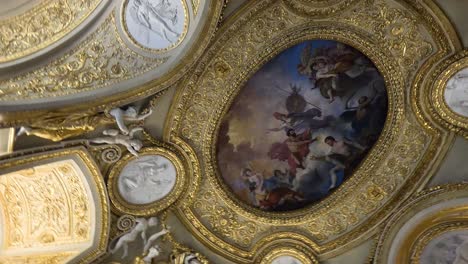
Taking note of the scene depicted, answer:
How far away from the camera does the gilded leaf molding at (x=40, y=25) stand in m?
6.88

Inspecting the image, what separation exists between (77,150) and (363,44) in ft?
17.4

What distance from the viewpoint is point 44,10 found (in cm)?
709

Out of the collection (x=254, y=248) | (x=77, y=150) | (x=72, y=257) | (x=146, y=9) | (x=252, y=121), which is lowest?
(x=72, y=257)

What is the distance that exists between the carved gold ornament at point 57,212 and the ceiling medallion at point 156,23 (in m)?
2.15

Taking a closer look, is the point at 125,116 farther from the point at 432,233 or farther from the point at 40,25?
the point at 432,233

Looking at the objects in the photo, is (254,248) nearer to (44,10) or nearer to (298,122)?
(298,122)

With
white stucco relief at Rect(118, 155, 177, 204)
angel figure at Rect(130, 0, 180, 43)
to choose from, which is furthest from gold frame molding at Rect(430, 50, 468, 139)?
white stucco relief at Rect(118, 155, 177, 204)

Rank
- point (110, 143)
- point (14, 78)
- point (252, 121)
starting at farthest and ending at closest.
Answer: point (252, 121) < point (110, 143) < point (14, 78)

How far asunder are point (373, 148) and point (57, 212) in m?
5.93

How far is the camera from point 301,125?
8.62 metres

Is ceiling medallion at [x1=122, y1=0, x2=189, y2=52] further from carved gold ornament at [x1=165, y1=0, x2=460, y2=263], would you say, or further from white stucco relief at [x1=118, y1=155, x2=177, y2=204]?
white stucco relief at [x1=118, y1=155, x2=177, y2=204]

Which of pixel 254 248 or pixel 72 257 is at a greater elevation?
pixel 254 248

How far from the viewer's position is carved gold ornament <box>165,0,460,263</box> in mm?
8039

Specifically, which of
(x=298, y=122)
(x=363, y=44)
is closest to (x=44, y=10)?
(x=298, y=122)
